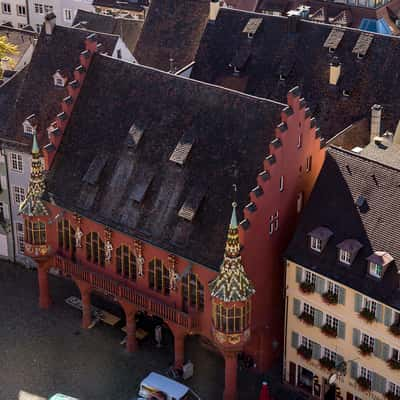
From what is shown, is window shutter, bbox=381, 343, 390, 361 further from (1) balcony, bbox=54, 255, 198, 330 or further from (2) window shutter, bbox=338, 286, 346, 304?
(1) balcony, bbox=54, 255, 198, 330

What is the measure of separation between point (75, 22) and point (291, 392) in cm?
5666

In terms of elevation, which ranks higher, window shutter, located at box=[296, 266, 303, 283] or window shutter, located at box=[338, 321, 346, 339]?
window shutter, located at box=[296, 266, 303, 283]

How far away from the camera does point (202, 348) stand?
87.1m

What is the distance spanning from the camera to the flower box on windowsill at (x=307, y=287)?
3034 inches

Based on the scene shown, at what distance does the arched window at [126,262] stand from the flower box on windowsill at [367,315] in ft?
64.1

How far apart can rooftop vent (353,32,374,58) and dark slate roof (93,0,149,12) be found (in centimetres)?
5627

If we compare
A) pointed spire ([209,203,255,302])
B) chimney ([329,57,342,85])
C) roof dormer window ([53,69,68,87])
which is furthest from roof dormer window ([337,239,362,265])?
roof dormer window ([53,69,68,87])

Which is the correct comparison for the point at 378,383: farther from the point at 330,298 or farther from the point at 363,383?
the point at 330,298

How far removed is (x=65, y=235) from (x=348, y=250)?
26.2 meters

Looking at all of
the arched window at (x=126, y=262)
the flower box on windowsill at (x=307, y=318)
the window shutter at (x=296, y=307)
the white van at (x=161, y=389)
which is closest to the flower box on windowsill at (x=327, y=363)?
the flower box on windowsill at (x=307, y=318)

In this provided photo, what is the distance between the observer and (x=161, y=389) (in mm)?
79688

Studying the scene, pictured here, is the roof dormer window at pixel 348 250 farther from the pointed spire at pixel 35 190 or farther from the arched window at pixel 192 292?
the pointed spire at pixel 35 190

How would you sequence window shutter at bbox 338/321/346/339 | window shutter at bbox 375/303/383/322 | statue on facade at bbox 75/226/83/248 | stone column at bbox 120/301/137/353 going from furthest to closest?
statue on facade at bbox 75/226/83/248 < stone column at bbox 120/301/137/353 < window shutter at bbox 338/321/346/339 < window shutter at bbox 375/303/383/322

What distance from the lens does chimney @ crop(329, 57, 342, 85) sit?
316ft
